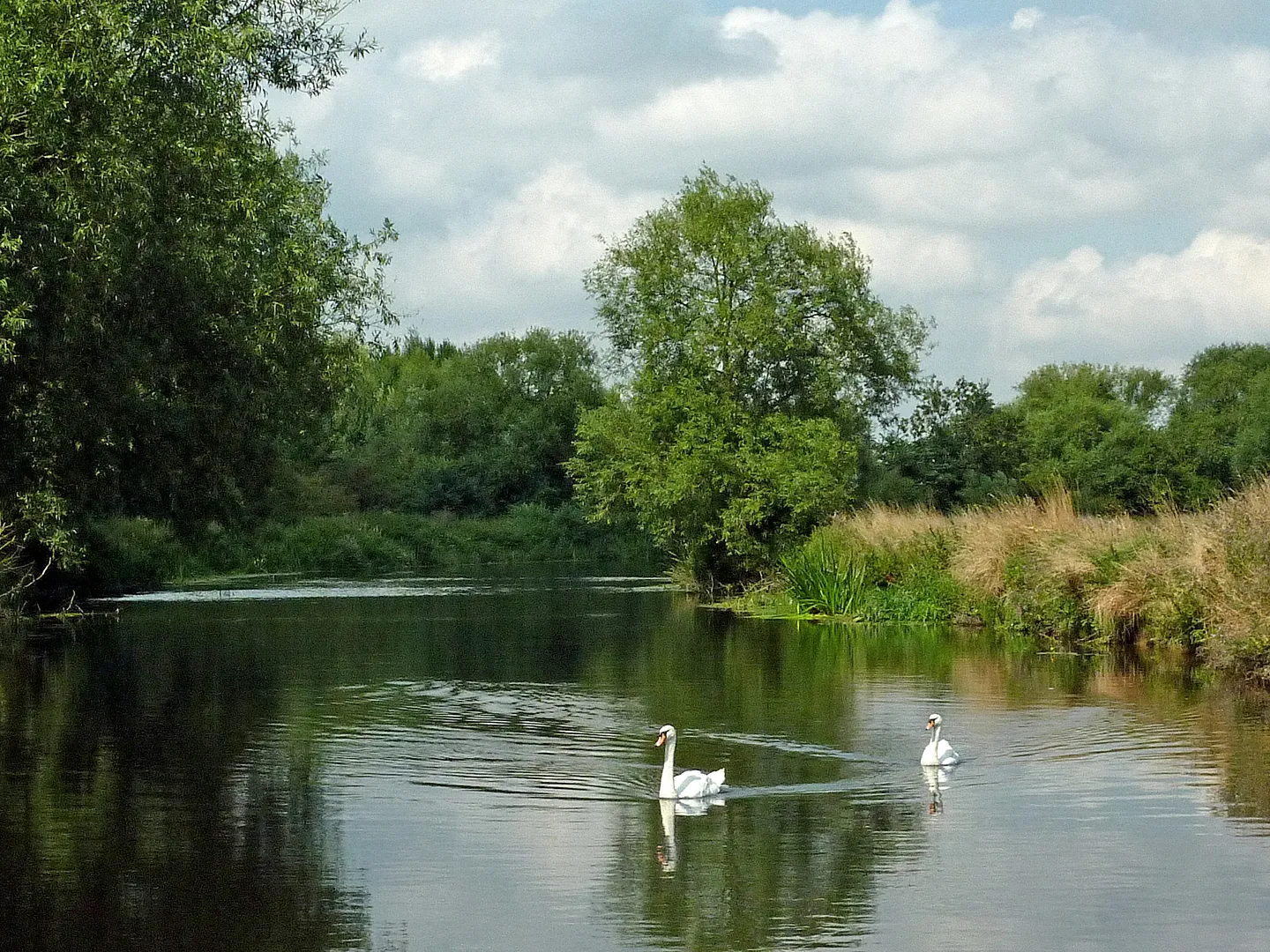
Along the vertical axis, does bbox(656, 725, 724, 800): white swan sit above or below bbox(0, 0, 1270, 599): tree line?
below

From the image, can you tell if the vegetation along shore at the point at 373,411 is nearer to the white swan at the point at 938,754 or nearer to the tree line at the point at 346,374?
the tree line at the point at 346,374

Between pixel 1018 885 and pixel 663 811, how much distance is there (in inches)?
161

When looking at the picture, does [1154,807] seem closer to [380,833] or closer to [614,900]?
[614,900]

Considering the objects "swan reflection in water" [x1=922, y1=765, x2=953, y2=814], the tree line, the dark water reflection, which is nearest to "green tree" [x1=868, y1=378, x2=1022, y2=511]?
the tree line

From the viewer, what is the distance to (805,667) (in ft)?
94.8

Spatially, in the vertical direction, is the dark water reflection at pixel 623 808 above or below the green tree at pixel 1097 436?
below

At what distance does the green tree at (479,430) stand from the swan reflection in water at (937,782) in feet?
244

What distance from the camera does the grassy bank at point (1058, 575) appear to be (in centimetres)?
2470

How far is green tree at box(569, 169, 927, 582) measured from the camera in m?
51.2

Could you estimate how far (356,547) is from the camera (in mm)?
→ 73250

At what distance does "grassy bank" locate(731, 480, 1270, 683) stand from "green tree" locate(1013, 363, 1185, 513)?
6.16 feet

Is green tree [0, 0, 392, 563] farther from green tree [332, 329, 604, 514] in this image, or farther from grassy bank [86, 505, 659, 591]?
green tree [332, 329, 604, 514]

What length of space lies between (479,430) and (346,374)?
244 ft

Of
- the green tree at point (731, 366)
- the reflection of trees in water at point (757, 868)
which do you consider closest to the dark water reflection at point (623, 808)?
the reflection of trees in water at point (757, 868)
